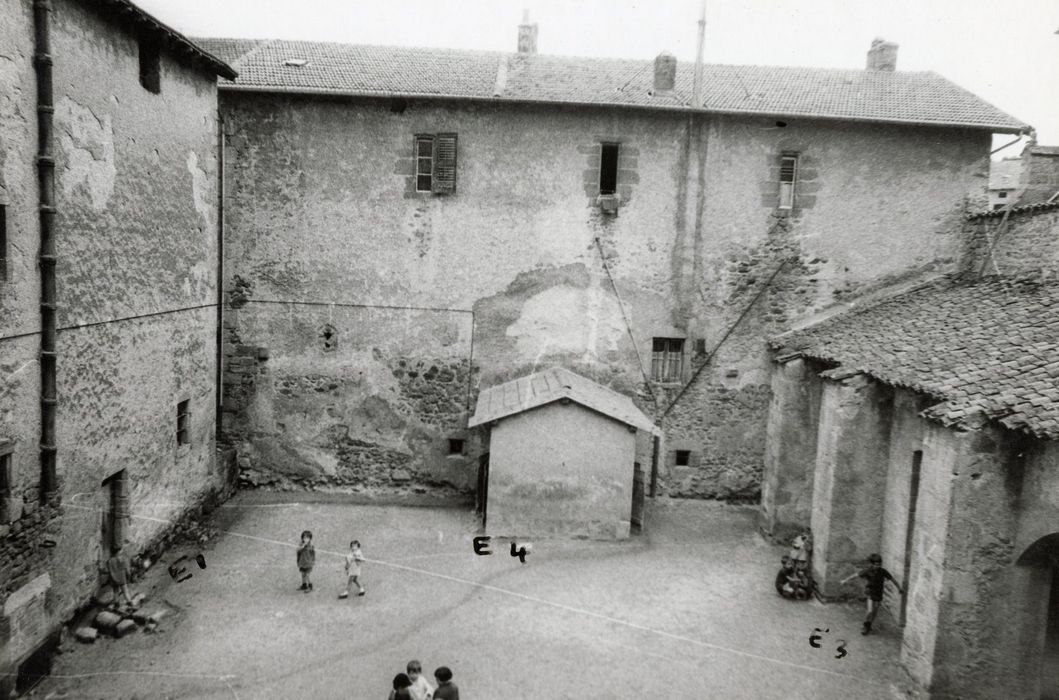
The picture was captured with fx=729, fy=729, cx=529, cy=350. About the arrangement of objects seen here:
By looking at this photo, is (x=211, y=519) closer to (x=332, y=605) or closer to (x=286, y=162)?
(x=332, y=605)

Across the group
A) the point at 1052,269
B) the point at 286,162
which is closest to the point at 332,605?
the point at 286,162

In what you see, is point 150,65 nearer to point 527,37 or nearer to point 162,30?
point 162,30

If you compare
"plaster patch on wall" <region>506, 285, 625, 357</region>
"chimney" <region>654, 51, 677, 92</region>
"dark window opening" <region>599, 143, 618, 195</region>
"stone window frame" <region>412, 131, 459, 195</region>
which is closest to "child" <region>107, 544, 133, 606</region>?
"plaster patch on wall" <region>506, 285, 625, 357</region>

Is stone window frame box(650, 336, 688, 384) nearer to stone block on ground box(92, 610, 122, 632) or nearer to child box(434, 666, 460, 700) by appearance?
child box(434, 666, 460, 700)

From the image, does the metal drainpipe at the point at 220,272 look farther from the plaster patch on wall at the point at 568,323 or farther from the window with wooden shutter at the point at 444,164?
the plaster patch on wall at the point at 568,323

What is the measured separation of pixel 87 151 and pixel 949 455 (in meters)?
11.0

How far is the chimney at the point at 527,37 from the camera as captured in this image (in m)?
16.5

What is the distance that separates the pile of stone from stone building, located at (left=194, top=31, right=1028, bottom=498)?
5.38m

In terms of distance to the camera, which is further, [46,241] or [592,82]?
[592,82]

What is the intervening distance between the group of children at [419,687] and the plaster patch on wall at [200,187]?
908cm

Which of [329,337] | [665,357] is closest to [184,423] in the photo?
[329,337]

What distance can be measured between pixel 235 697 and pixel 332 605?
7.38ft

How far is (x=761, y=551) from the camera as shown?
12828 mm

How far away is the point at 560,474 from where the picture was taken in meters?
12.6
